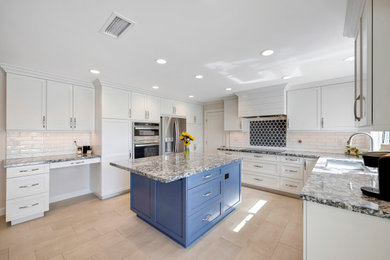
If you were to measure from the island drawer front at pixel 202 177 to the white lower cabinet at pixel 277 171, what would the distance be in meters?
1.77

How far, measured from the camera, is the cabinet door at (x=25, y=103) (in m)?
2.53

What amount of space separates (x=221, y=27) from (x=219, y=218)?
7.83 feet

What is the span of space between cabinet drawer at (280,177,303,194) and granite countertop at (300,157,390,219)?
1753 millimetres

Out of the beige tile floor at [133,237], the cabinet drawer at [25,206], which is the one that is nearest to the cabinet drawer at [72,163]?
the cabinet drawer at [25,206]

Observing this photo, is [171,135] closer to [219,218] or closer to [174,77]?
[174,77]

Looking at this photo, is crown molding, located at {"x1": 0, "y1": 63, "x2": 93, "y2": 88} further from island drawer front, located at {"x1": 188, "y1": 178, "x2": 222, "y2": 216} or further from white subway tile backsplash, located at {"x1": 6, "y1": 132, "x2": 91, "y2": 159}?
island drawer front, located at {"x1": 188, "y1": 178, "x2": 222, "y2": 216}

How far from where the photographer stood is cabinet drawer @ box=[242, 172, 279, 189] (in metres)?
3.49

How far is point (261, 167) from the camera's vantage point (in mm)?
3672

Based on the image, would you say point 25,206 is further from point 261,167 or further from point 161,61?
point 261,167

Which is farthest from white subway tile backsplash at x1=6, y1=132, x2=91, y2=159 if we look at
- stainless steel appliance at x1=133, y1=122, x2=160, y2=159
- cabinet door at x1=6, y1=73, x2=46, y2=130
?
stainless steel appliance at x1=133, y1=122, x2=160, y2=159

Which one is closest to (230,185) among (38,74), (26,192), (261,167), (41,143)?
(261,167)

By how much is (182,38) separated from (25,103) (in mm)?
2804

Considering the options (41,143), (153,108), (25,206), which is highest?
(153,108)

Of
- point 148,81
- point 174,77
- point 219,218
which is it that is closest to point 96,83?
point 148,81
